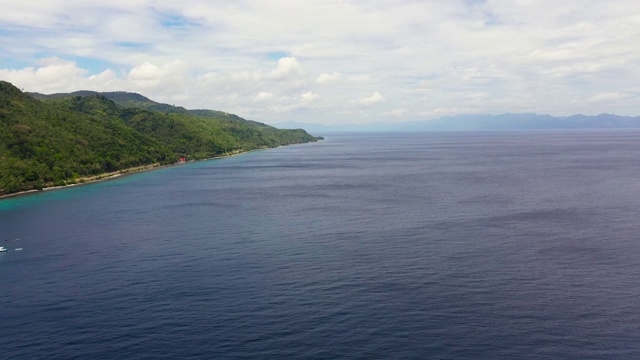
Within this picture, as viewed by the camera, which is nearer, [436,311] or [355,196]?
[436,311]

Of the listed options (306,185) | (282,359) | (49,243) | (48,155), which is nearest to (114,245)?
(49,243)

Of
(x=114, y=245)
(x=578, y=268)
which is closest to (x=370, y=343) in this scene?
(x=578, y=268)

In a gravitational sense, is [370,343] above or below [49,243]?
below

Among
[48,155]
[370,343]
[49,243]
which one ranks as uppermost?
[48,155]

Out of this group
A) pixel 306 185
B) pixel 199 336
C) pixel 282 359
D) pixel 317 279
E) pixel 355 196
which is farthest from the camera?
pixel 306 185

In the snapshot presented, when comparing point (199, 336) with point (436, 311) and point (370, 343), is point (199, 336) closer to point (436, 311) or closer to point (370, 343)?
point (370, 343)

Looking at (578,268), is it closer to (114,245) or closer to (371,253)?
(371,253)

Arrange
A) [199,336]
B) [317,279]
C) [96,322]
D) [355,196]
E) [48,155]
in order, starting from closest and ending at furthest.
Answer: [199,336] → [96,322] → [317,279] → [355,196] → [48,155]
